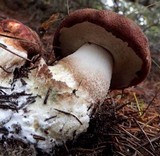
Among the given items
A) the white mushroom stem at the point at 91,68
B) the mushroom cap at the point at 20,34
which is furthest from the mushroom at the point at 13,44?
the white mushroom stem at the point at 91,68

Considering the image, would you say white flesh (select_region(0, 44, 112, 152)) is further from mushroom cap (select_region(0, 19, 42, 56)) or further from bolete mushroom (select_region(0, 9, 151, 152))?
mushroom cap (select_region(0, 19, 42, 56))

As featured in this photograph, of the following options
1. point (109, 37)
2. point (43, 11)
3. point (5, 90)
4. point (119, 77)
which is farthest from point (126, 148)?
Answer: point (43, 11)

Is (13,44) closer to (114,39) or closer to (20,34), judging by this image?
(20,34)

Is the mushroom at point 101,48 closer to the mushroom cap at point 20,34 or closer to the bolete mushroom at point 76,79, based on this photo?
the bolete mushroom at point 76,79

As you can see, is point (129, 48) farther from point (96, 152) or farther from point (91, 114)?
point (96, 152)

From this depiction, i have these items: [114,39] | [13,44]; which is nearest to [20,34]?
[13,44]

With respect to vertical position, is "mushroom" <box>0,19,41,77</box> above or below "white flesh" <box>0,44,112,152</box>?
above

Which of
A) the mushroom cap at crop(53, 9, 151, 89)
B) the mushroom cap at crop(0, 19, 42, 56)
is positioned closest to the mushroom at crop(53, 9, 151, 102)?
the mushroom cap at crop(53, 9, 151, 89)
